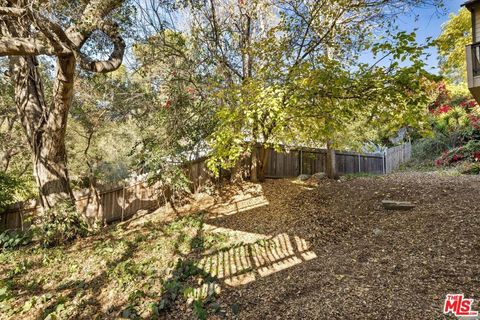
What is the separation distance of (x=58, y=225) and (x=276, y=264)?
4786 mm

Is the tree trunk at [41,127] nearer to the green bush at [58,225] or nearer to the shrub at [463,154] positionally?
the green bush at [58,225]

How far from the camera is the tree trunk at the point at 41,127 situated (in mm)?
5363

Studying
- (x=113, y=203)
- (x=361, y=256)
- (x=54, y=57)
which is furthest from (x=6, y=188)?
(x=361, y=256)

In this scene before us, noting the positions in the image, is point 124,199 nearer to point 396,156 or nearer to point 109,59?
point 109,59

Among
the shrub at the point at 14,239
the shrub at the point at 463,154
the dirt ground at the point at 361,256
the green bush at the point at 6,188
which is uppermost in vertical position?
the shrub at the point at 463,154

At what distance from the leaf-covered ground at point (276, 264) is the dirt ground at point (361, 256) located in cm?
2

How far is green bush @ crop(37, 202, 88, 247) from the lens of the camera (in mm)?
5383

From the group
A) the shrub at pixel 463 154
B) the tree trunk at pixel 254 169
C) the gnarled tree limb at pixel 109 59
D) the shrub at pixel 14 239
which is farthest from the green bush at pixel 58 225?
the shrub at pixel 463 154

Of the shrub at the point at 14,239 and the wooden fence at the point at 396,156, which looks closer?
the shrub at the point at 14,239

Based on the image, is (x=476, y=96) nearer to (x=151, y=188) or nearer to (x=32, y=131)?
(x=151, y=188)
